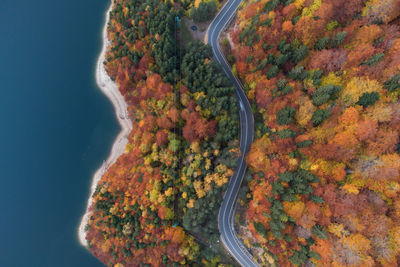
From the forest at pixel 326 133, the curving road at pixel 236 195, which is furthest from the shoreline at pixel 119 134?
the forest at pixel 326 133

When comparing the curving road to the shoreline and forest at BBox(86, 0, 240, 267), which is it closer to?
forest at BBox(86, 0, 240, 267)

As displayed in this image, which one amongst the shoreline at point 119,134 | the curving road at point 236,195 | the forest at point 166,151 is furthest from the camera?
the shoreline at point 119,134

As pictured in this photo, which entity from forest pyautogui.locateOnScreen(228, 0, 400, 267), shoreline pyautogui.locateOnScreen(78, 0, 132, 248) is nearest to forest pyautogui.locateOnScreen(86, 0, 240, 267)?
shoreline pyautogui.locateOnScreen(78, 0, 132, 248)

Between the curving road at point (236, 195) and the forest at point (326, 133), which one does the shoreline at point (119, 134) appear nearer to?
the curving road at point (236, 195)

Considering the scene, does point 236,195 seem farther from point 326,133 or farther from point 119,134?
point 119,134

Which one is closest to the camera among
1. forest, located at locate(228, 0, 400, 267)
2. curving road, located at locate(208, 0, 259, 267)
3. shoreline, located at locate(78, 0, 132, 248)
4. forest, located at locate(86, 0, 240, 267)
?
forest, located at locate(228, 0, 400, 267)
